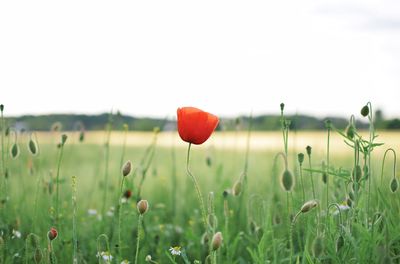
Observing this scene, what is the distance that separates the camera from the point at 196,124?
2135 millimetres

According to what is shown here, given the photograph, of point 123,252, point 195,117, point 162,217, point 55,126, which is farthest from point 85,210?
point 195,117

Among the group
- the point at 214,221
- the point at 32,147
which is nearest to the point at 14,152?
the point at 32,147

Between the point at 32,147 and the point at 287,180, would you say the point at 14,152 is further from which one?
the point at 287,180

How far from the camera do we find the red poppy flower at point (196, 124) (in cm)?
212

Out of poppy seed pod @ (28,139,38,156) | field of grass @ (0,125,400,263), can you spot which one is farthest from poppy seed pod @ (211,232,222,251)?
poppy seed pod @ (28,139,38,156)

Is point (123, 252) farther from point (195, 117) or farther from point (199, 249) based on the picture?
point (195, 117)

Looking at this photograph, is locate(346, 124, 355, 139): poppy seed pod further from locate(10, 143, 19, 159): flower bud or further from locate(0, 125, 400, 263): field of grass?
locate(10, 143, 19, 159): flower bud

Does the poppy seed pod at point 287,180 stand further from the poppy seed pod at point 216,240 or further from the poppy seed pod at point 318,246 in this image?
the poppy seed pod at point 216,240

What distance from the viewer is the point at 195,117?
213cm

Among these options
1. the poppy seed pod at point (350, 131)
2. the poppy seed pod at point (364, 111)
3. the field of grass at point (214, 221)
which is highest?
the poppy seed pod at point (364, 111)

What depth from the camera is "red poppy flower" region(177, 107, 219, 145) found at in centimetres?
212

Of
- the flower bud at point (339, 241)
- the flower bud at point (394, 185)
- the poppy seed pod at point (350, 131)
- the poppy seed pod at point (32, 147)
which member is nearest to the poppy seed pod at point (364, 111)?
the poppy seed pod at point (350, 131)

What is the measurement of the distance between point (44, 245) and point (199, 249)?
809 millimetres

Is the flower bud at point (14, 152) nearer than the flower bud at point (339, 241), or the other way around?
the flower bud at point (339, 241)
